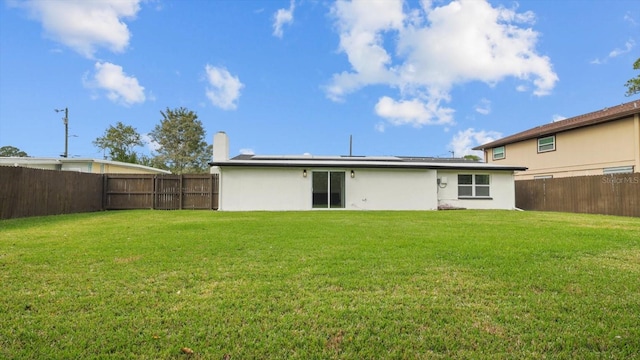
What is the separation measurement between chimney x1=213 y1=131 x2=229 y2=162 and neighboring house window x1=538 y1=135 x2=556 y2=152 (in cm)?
1796

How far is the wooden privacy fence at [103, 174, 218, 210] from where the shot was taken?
52.2ft

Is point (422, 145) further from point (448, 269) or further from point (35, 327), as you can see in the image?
point (35, 327)

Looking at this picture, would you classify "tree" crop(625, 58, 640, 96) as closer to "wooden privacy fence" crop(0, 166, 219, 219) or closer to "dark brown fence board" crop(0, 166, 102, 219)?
"wooden privacy fence" crop(0, 166, 219, 219)

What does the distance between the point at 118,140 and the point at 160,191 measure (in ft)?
85.4

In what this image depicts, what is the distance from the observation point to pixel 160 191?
1602 cm

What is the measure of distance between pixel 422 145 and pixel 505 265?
97.8 feet

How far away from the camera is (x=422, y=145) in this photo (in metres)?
32.9

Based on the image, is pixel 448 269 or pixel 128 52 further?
pixel 128 52

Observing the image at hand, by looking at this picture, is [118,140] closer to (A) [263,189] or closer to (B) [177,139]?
(B) [177,139]

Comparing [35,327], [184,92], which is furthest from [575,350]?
[184,92]

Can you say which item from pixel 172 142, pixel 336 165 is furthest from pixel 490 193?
pixel 172 142

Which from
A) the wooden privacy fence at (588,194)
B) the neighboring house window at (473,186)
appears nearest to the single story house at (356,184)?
the neighboring house window at (473,186)

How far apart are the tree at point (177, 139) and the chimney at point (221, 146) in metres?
21.5

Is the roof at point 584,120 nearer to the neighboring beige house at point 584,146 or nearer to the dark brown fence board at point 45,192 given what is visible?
the neighboring beige house at point 584,146
